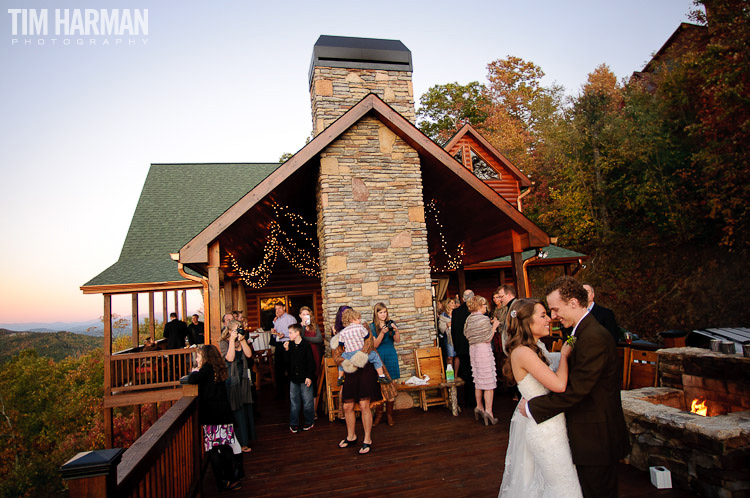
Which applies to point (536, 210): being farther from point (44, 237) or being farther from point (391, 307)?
point (44, 237)

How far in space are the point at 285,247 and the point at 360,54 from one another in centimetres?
542

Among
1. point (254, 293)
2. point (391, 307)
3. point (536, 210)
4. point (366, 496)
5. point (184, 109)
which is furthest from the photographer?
point (536, 210)

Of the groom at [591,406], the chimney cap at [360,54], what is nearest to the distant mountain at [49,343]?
the chimney cap at [360,54]

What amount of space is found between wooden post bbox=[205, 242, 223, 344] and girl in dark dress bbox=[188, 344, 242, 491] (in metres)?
2.32

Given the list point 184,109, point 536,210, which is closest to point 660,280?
point 536,210

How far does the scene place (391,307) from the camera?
24.5 feet

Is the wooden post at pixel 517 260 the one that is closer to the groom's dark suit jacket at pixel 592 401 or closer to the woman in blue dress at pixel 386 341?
the woman in blue dress at pixel 386 341

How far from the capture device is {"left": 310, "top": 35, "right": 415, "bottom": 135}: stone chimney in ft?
31.6

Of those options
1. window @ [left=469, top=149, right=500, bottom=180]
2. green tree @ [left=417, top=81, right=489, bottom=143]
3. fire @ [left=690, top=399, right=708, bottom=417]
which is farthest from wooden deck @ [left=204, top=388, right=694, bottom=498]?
green tree @ [left=417, top=81, right=489, bottom=143]

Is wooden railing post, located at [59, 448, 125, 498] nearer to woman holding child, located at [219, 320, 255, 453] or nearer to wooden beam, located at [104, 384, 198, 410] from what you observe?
woman holding child, located at [219, 320, 255, 453]

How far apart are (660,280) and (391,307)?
16.4 m

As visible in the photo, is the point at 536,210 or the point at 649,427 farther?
the point at 536,210

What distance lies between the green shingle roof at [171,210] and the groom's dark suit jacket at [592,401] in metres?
11.6

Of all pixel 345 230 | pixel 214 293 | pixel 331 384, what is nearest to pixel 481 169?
pixel 345 230
